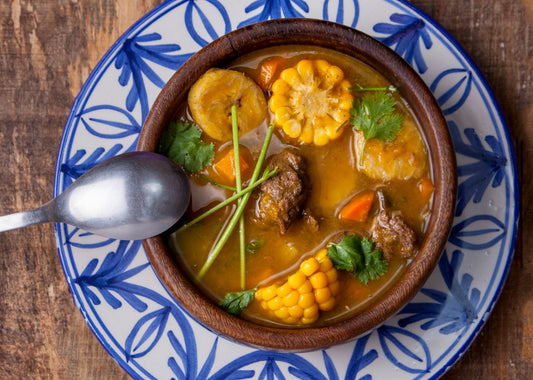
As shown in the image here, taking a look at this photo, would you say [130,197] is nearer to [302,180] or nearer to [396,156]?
[302,180]

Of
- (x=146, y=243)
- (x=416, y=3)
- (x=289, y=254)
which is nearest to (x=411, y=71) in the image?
(x=416, y=3)

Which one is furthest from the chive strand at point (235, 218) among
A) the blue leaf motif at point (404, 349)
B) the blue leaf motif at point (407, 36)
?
the blue leaf motif at point (404, 349)

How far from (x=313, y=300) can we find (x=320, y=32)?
1.02 meters

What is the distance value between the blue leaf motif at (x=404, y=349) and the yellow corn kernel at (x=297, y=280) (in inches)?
21.4

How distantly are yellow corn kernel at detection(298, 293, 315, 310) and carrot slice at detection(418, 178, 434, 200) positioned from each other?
2.01 feet

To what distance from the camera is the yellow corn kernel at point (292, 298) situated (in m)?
2.15

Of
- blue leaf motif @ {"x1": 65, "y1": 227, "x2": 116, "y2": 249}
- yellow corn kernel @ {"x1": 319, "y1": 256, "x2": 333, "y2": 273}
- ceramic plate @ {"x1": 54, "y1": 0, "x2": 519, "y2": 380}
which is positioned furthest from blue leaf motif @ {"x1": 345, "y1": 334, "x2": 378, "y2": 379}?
blue leaf motif @ {"x1": 65, "y1": 227, "x2": 116, "y2": 249}

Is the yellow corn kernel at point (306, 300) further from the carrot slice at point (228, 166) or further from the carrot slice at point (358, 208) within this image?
the carrot slice at point (228, 166)

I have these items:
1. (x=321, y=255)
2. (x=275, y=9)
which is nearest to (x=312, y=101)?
(x=275, y=9)

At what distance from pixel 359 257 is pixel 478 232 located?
2.08ft

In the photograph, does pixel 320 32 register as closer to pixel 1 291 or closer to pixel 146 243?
pixel 146 243

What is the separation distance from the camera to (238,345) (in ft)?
8.00

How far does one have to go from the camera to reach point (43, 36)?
271 centimetres

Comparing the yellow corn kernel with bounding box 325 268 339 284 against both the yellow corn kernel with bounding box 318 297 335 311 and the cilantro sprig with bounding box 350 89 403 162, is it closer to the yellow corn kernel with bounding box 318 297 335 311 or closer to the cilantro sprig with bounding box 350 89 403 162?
the yellow corn kernel with bounding box 318 297 335 311
